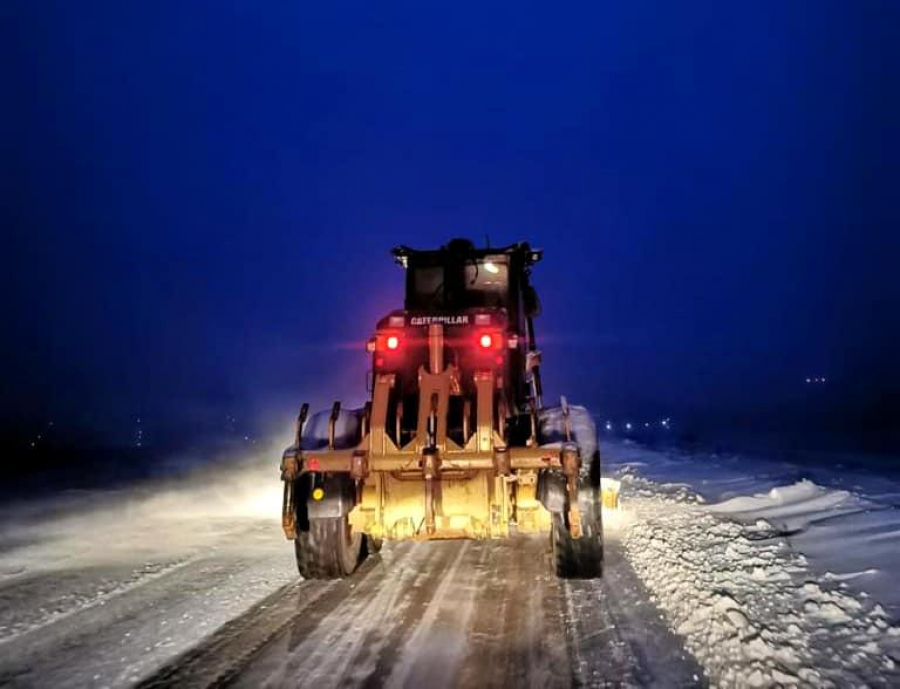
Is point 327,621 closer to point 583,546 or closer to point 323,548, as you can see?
point 323,548

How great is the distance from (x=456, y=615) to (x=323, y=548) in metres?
1.82

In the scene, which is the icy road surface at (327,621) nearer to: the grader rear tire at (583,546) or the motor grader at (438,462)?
the grader rear tire at (583,546)

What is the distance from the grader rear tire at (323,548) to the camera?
671cm

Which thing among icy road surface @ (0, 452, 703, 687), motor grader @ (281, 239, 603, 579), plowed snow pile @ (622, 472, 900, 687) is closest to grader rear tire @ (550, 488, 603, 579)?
motor grader @ (281, 239, 603, 579)

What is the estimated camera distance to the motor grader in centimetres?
607

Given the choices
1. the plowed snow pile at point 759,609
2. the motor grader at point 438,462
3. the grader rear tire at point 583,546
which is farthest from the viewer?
the grader rear tire at point 583,546

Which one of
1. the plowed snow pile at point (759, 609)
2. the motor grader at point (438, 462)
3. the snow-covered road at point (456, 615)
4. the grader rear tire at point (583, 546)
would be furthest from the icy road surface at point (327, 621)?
the motor grader at point (438, 462)

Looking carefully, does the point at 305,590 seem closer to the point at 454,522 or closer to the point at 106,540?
the point at 454,522

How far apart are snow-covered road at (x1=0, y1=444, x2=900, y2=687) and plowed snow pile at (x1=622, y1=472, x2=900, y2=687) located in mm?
21

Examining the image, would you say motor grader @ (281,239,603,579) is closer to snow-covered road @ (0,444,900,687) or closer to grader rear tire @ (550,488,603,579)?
grader rear tire @ (550,488,603,579)

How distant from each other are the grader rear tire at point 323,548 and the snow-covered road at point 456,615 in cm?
17

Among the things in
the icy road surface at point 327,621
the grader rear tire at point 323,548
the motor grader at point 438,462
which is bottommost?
the icy road surface at point 327,621

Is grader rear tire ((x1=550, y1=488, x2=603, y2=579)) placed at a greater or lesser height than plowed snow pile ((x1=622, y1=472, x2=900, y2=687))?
greater

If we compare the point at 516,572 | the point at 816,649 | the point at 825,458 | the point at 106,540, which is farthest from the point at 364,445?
the point at 825,458
